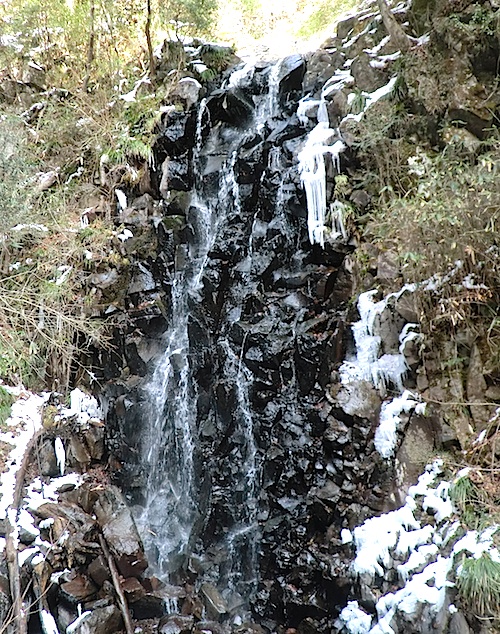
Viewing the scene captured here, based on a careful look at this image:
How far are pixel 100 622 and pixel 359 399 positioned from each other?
3692 mm

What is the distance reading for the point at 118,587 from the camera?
5.45 m

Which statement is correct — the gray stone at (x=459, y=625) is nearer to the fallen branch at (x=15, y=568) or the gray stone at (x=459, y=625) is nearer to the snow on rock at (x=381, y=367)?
the snow on rock at (x=381, y=367)

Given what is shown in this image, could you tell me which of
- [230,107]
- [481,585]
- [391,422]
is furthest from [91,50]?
[481,585]

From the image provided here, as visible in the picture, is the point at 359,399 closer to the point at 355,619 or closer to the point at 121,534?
the point at 355,619

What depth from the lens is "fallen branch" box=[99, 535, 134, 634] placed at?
5219 millimetres

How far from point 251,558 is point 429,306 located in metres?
3.67

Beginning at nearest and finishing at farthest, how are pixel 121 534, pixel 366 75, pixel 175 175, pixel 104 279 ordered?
pixel 121 534 → pixel 366 75 → pixel 104 279 → pixel 175 175

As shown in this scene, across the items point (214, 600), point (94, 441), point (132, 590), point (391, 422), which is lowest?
point (214, 600)

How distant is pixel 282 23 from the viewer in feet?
41.6

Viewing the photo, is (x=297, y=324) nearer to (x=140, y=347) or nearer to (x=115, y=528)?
(x=140, y=347)

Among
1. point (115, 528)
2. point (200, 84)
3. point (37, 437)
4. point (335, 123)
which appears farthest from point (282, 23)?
point (115, 528)

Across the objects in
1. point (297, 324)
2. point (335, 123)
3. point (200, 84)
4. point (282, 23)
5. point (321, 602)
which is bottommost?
point (321, 602)

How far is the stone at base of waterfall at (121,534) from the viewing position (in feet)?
18.6

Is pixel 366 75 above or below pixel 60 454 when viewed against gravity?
above
